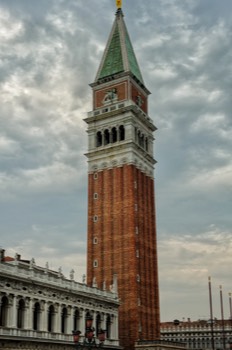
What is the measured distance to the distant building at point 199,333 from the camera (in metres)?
111

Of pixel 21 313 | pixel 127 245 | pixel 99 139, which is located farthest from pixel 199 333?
pixel 21 313

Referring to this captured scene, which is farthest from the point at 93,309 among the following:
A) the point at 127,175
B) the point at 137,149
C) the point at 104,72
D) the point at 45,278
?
the point at 104,72

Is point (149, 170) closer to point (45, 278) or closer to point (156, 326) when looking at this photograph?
point (156, 326)

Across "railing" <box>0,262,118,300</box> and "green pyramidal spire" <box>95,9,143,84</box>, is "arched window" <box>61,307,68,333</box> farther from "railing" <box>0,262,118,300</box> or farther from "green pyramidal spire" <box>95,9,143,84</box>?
"green pyramidal spire" <box>95,9,143,84</box>

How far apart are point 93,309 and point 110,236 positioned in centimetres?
1523

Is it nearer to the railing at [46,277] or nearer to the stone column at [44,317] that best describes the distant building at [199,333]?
the railing at [46,277]

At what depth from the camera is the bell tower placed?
239ft

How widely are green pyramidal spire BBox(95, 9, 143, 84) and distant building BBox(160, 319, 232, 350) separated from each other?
5716cm

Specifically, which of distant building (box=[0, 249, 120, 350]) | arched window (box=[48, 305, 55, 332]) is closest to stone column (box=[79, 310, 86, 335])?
distant building (box=[0, 249, 120, 350])

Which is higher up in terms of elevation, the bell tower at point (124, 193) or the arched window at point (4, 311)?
the bell tower at point (124, 193)

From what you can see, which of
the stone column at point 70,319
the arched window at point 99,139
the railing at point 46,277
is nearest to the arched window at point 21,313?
the railing at point 46,277

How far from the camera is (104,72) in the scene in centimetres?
8675

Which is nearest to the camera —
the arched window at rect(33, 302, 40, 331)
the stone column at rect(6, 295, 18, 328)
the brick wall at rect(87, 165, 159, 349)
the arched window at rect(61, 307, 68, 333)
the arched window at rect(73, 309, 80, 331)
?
the stone column at rect(6, 295, 18, 328)

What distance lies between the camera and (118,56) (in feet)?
285
